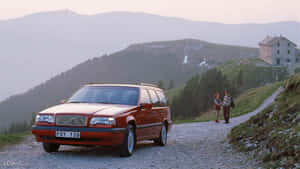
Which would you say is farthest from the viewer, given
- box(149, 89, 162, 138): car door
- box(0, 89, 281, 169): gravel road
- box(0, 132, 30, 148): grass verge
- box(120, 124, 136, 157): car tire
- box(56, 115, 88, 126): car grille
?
box(0, 132, 30, 148): grass verge

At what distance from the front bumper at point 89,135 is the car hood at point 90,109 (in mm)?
339

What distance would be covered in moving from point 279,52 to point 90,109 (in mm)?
121759

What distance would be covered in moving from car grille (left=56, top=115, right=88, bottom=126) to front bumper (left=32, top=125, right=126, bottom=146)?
0.10 m

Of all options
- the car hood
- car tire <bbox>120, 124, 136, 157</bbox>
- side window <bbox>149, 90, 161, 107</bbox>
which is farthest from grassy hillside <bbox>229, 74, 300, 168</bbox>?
the car hood

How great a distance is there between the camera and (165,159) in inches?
360

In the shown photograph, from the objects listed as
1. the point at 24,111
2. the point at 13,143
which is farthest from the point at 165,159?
the point at 24,111

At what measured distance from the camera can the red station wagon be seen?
843 centimetres

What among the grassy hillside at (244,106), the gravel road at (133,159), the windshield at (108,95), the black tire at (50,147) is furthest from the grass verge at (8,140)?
the grassy hillside at (244,106)

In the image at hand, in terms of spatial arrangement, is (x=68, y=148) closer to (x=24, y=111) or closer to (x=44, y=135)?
(x=44, y=135)

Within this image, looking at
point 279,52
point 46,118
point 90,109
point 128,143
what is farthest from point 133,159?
point 279,52

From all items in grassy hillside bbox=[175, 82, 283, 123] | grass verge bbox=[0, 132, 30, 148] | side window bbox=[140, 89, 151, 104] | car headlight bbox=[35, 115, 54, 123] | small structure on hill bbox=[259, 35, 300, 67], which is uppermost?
small structure on hill bbox=[259, 35, 300, 67]

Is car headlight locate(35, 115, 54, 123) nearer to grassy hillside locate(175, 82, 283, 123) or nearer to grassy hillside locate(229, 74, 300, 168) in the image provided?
grassy hillside locate(229, 74, 300, 168)

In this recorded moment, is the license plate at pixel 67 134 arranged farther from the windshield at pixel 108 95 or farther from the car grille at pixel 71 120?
the windshield at pixel 108 95

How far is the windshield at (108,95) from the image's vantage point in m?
9.89
